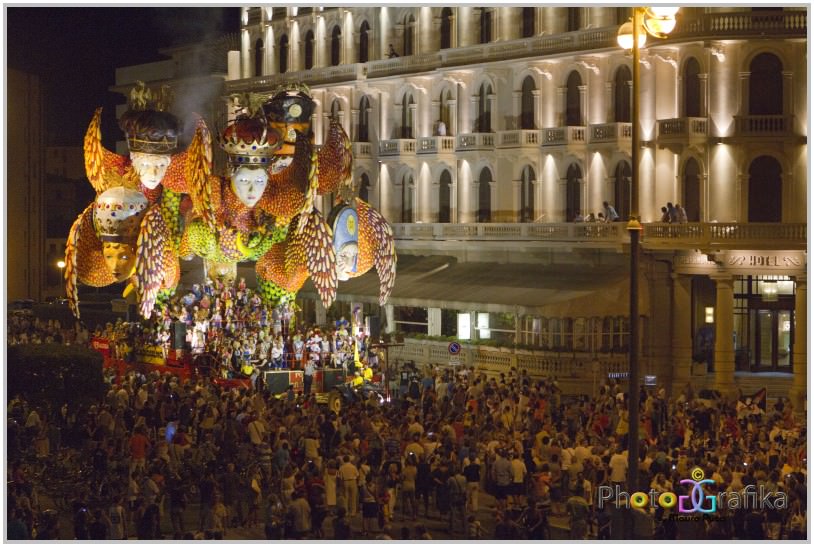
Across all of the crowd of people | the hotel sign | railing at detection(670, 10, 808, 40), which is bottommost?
the crowd of people

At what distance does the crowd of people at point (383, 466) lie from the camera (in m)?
22.6

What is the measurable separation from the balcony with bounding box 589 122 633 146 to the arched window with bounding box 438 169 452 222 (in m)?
7.80

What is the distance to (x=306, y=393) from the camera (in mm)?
36750

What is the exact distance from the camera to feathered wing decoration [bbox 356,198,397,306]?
4244 centimetres

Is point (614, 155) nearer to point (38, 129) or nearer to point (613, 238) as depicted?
point (613, 238)

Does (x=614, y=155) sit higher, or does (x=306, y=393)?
(x=614, y=155)

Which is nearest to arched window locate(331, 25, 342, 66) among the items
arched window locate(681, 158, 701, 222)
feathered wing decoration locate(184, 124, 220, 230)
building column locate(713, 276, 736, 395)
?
arched window locate(681, 158, 701, 222)

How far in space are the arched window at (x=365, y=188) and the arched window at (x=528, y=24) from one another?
942 cm

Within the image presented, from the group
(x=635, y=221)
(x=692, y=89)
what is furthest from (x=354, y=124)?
(x=635, y=221)

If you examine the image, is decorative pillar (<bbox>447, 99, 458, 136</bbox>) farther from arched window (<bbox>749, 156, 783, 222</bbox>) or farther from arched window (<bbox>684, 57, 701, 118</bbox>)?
arched window (<bbox>749, 156, 783, 222</bbox>)

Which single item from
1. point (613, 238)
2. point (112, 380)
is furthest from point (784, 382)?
point (112, 380)

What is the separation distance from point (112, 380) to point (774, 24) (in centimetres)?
1867

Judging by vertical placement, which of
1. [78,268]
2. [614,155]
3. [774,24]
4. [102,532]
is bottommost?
[102,532]

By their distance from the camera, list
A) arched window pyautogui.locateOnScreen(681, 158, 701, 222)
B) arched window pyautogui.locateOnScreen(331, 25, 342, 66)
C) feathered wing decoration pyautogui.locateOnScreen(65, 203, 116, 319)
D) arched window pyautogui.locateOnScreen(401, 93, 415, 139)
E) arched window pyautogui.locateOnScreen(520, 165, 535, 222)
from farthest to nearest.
A: arched window pyautogui.locateOnScreen(331, 25, 342, 66)
arched window pyautogui.locateOnScreen(401, 93, 415, 139)
arched window pyautogui.locateOnScreen(520, 165, 535, 222)
arched window pyautogui.locateOnScreen(681, 158, 701, 222)
feathered wing decoration pyautogui.locateOnScreen(65, 203, 116, 319)
